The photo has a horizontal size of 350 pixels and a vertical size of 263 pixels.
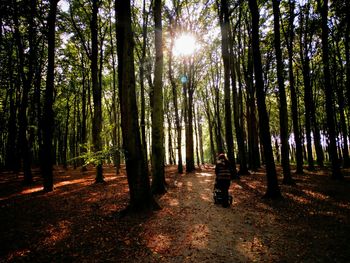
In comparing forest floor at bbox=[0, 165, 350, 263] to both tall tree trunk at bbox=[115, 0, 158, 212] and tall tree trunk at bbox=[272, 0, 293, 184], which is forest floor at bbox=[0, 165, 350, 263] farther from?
tall tree trunk at bbox=[272, 0, 293, 184]

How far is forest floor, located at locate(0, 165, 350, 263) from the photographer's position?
5.45 metres

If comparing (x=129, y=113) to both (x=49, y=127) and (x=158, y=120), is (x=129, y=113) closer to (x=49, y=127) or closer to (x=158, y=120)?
(x=158, y=120)

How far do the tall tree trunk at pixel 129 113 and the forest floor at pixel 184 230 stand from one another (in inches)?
37.8

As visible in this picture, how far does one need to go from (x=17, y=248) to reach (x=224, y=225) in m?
5.81

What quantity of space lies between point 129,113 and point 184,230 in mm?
4404

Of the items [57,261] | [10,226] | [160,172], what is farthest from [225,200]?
[10,226]

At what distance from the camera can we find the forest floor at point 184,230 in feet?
17.9

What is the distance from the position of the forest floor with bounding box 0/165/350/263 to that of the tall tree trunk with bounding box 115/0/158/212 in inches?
37.8

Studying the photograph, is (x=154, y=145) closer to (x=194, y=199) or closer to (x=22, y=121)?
(x=194, y=199)

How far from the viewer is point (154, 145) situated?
12.0 metres

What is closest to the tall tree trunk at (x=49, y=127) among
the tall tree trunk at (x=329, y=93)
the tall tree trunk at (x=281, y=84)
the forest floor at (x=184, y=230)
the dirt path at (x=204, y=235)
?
the forest floor at (x=184, y=230)

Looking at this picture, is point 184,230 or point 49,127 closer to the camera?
point 184,230

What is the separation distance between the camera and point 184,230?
6.97 meters

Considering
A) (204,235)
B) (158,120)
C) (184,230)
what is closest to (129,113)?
(158,120)
